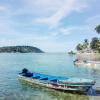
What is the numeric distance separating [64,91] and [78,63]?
63.7m

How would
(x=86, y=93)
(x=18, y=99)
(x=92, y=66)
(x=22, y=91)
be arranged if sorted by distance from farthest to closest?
(x=92, y=66)
(x=22, y=91)
(x=86, y=93)
(x=18, y=99)

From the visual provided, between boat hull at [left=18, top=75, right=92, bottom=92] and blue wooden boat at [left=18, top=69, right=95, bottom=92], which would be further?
boat hull at [left=18, top=75, right=92, bottom=92]

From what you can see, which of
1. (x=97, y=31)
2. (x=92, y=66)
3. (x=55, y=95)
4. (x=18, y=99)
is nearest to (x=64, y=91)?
(x=55, y=95)

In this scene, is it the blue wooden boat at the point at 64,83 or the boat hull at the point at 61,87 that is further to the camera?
the boat hull at the point at 61,87

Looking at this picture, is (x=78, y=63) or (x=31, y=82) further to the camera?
(x=78, y=63)

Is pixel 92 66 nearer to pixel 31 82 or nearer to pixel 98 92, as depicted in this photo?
pixel 31 82

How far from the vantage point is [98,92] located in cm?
3959

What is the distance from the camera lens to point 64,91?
4122 centimetres

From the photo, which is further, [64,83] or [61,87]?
[61,87]

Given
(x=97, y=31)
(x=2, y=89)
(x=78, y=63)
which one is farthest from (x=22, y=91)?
(x=97, y=31)

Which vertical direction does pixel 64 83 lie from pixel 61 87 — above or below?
above

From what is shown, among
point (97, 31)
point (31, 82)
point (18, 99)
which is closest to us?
point (18, 99)

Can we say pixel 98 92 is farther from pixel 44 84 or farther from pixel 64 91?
pixel 44 84

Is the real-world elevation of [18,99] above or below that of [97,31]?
below
